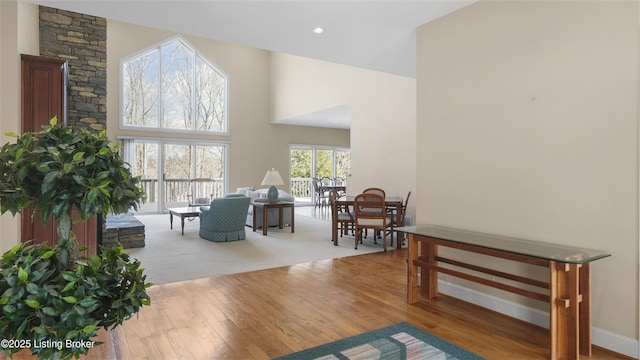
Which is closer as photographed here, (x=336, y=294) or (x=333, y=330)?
(x=333, y=330)

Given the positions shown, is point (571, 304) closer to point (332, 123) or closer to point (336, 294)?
point (336, 294)

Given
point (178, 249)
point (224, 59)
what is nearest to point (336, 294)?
point (178, 249)

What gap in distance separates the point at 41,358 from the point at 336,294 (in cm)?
257

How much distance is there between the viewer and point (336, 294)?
3271 millimetres

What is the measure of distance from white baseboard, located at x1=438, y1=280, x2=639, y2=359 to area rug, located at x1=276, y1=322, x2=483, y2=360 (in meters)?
0.76

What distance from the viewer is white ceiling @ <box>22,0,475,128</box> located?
115 inches

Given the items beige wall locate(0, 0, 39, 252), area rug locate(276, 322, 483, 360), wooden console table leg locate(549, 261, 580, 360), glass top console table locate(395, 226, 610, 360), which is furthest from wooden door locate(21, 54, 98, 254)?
wooden console table leg locate(549, 261, 580, 360)

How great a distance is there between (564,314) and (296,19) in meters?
3.05

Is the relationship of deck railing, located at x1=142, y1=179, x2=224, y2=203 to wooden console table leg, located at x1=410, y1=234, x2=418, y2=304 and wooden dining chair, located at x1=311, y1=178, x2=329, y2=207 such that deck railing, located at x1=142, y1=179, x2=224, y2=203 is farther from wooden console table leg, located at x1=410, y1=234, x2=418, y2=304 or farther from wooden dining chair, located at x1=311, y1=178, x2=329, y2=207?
wooden console table leg, located at x1=410, y1=234, x2=418, y2=304

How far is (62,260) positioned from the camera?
1.08 meters

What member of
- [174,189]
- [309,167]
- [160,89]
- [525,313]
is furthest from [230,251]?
[309,167]

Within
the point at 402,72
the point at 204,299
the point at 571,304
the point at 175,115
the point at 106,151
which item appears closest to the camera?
the point at 106,151

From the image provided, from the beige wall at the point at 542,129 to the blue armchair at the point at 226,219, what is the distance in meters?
3.41

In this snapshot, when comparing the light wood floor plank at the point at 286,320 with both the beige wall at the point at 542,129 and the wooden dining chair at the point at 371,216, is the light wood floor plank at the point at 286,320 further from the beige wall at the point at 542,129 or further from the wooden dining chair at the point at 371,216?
the wooden dining chair at the point at 371,216
